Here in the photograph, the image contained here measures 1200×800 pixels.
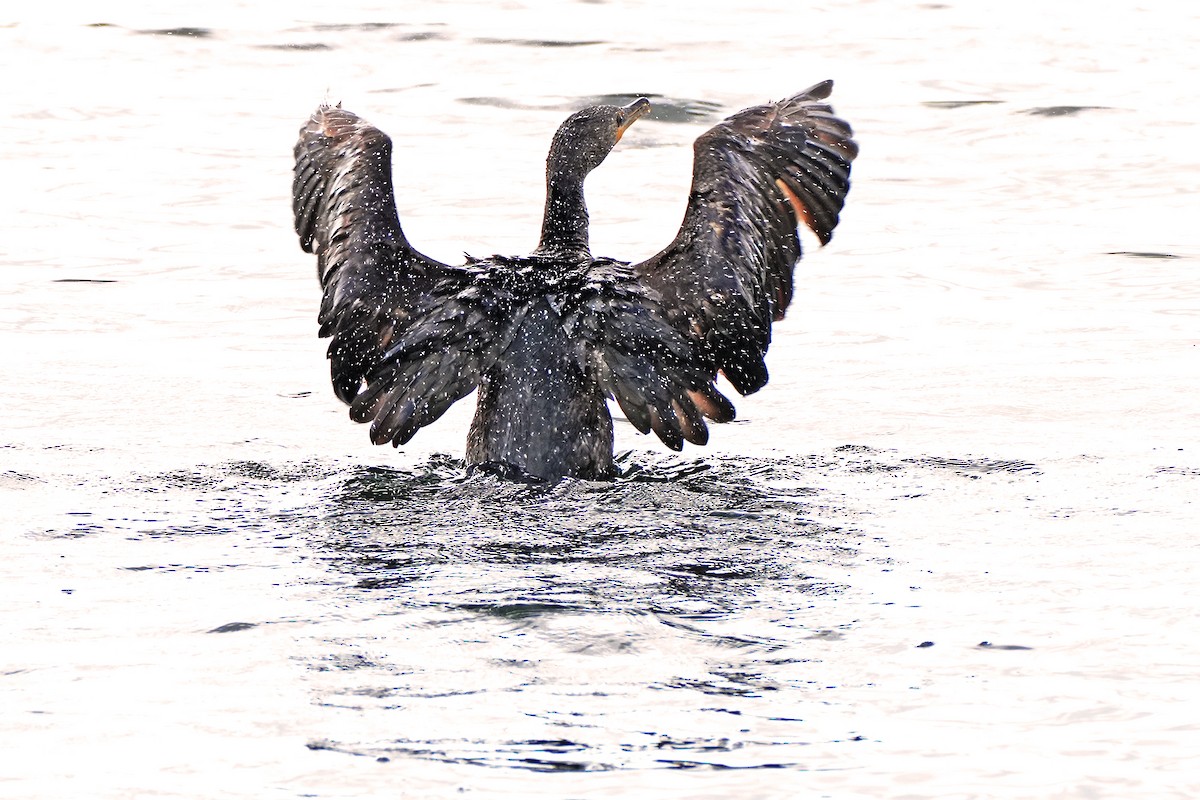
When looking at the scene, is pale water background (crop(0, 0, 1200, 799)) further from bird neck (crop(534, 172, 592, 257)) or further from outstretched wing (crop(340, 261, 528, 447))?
bird neck (crop(534, 172, 592, 257))

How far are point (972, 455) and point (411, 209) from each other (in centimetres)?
571

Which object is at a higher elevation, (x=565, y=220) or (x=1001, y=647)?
(x=565, y=220)

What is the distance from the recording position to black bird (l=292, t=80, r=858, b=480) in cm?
707

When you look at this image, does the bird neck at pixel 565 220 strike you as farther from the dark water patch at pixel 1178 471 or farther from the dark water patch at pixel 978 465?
the dark water patch at pixel 1178 471

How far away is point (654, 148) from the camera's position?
14.3m

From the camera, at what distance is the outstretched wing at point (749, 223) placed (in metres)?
7.45

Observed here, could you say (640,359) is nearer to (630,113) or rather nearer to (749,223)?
(749,223)

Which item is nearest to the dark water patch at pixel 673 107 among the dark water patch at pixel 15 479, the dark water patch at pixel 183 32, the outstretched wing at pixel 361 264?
the dark water patch at pixel 183 32

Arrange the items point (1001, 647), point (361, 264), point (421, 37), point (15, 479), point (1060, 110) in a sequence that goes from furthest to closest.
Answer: point (421, 37), point (1060, 110), point (361, 264), point (15, 479), point (1001, 647)

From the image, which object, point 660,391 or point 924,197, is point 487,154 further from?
point 660,391

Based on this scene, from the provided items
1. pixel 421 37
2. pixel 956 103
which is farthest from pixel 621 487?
pixel 421 37

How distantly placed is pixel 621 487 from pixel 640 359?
0.48 meters

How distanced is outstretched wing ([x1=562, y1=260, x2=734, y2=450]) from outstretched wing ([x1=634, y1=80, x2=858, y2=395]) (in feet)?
0.61

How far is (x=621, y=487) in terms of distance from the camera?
7.17 metres
